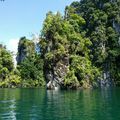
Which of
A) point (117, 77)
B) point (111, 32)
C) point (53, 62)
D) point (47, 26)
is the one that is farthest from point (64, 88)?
point (111, 32)

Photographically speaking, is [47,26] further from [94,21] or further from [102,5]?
[102,5]

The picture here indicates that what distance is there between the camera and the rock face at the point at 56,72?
224ft

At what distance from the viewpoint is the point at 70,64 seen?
7138 centimetres

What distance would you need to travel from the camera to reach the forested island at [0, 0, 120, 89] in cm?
6925

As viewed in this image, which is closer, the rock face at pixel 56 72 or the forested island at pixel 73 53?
the rock face at pixel 56 72

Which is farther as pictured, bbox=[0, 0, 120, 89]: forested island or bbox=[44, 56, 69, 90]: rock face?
bbox=[0, 0, 120, 89]: forested island

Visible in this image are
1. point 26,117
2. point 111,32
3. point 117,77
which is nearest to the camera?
point 26,117

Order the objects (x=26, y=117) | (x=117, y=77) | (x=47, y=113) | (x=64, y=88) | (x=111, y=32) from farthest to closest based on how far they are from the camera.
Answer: (x=111, y=32) < (x=117, y=77) < (x=64, y=88) < (x=47, y=113) < (x=26, y=117)

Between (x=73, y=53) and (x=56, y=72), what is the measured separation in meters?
6.22

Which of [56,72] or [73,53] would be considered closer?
[56,72]

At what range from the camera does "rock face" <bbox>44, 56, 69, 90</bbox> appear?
224 ft

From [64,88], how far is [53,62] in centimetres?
547

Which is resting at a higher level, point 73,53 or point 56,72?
point 73,53

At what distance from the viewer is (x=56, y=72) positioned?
69.1m
